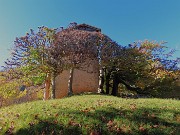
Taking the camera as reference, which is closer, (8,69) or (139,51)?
(8,69)

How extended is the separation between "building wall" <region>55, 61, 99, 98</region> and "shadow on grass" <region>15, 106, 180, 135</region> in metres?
12.5

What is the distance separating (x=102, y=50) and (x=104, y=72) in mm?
3098

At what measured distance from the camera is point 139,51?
2380 cm

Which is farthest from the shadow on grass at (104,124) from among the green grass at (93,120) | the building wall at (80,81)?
the building wall at (80,81)

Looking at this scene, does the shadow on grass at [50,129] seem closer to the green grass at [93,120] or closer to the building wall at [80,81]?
the green grass at [93,120]

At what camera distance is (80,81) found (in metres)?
22.8

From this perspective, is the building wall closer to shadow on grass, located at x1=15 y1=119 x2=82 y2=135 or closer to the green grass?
the green grass

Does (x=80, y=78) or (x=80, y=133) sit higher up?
(x=80, y=78)

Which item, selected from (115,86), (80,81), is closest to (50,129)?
(80,81)

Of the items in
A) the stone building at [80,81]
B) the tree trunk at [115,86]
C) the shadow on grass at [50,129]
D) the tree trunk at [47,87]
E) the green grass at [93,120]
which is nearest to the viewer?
the shadow on grass at [50,129]

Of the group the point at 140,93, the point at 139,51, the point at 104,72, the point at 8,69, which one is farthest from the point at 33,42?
the point at 140,93

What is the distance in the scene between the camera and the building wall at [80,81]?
22.3 m

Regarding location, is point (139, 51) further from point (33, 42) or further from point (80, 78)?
point (33, 42)

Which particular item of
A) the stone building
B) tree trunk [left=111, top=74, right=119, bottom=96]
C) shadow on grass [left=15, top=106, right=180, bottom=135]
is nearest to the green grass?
shadow on grass [left=15, top=106, right=180, bottom=135]
